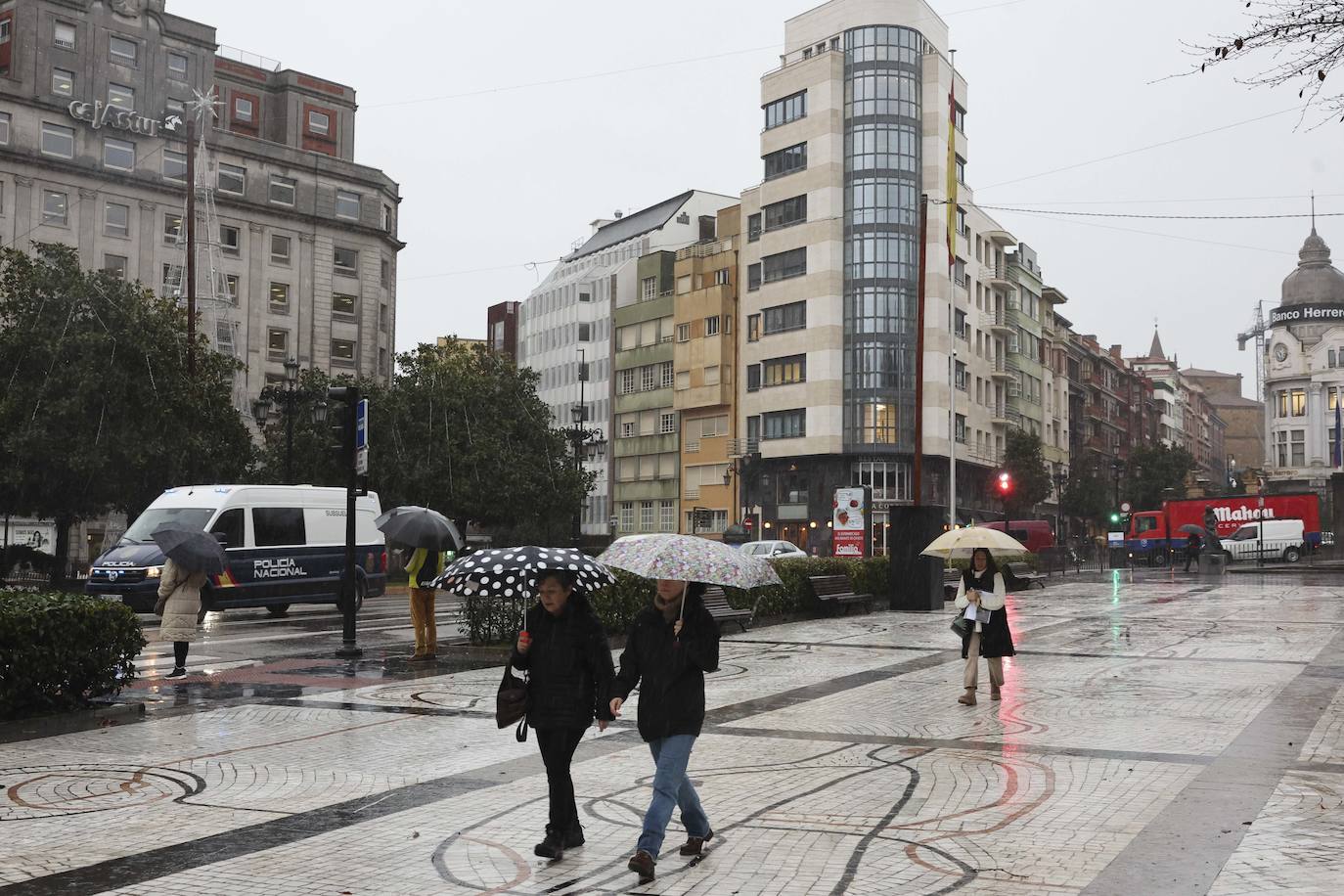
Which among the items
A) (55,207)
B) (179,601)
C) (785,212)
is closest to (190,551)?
(179,601)

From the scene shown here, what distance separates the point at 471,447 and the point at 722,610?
109ft

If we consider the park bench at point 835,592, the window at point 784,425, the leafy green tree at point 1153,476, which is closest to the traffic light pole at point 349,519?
the park bench at point 835,592

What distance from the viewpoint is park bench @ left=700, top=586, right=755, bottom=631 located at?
19.9 meters

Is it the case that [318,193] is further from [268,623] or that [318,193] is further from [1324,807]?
[1324,807]

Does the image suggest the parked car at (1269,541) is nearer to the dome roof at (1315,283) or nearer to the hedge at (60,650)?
the hedge at (60,650)

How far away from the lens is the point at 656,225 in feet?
313

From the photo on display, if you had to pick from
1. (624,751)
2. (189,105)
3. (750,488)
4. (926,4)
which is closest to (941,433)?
(750,488)

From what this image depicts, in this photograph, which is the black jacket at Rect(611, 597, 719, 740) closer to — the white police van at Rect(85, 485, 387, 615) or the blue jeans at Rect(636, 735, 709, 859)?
the blue jeans at Rect(636, 735, 709, 859)

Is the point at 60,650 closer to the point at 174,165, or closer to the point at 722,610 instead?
the point at 722,610

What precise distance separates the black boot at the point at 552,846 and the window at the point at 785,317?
67.3 meters

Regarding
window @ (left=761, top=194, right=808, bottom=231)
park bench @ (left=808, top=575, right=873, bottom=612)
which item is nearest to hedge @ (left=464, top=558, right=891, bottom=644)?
park bench @ (left=808, top=575, right=873, bottom=612)

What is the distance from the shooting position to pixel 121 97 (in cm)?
6353

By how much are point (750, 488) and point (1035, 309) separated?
33.1 meters

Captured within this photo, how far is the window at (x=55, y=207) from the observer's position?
199ft
